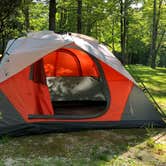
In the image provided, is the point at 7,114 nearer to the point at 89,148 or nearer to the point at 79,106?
the point at 89,148

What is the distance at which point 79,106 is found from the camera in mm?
6707

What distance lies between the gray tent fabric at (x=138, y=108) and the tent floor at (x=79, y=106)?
1.07 m

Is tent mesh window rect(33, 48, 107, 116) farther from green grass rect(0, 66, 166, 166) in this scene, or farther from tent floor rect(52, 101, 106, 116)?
green grass rect(0, 66, 166, 166)

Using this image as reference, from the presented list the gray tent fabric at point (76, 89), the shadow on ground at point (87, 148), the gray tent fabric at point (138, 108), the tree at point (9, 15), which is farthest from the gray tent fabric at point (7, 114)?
the gray tent fabric at point (76, 89)

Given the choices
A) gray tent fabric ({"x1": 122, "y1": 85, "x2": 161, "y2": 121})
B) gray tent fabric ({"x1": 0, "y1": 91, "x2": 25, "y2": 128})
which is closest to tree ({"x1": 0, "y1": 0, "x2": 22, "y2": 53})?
gray tent fabric ({"x1": 0, "y1": 91, "x2": 25, "y2": 128})

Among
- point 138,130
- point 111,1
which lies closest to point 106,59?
point 138,130

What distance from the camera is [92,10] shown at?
16.6 meters

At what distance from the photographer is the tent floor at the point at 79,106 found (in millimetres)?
6350

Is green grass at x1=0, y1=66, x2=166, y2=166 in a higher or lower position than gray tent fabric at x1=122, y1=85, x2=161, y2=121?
lower

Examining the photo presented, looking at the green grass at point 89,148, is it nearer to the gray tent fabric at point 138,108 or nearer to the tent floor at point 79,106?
the gray tent fabric at point 138,108

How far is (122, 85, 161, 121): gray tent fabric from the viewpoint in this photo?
5336 millimetres

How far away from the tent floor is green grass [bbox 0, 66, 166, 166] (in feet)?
4.03

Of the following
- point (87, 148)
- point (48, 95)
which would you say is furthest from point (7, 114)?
point (87, 148)

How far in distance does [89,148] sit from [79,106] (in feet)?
7.53
